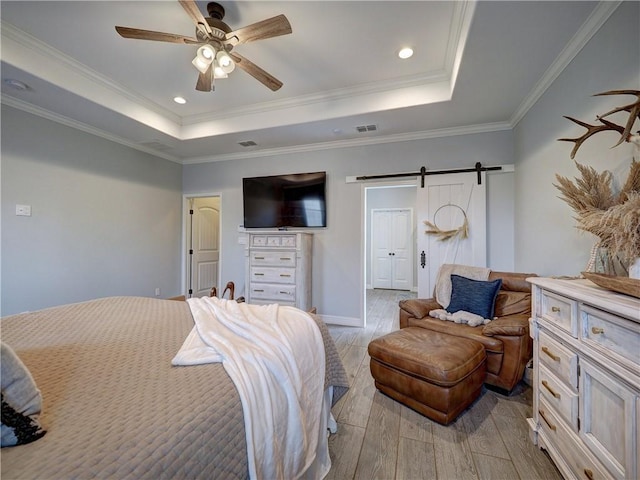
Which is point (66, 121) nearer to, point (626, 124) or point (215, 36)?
point (215, 36)

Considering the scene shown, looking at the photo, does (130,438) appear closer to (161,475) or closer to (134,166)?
(161,475)

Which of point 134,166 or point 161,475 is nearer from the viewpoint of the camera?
point 161,475

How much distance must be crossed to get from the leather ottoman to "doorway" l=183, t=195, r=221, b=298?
3.52 m

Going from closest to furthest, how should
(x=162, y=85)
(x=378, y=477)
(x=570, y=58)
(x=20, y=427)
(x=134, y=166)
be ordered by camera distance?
1. (x=20, y=427)
2. (x=378, y=477)
3. (x=570, y=58)
4. (x=162, y=85)
5. (x=134, y=166)

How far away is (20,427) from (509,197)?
13.8 feet

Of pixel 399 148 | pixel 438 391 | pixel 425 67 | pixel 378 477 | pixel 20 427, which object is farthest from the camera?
pixel 399 148

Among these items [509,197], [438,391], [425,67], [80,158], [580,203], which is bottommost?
[438,391]

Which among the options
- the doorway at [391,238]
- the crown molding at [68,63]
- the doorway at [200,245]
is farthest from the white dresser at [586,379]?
the doorway at [391,238]

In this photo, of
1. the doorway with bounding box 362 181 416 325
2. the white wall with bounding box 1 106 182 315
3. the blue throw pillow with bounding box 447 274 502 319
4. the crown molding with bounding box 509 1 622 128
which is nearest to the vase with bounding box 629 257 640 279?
the blue throw pillow with bounding box 447 274 502 319

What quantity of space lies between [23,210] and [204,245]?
2.59m

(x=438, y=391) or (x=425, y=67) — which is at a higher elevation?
(x=425, y=67)

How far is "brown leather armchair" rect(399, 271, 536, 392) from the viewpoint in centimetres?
202

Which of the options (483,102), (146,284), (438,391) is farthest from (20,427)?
Result: (146,284)

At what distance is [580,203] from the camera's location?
1.48 meters
